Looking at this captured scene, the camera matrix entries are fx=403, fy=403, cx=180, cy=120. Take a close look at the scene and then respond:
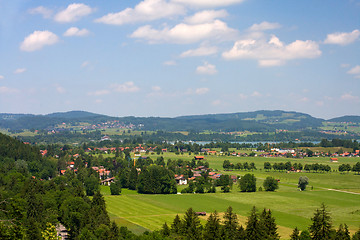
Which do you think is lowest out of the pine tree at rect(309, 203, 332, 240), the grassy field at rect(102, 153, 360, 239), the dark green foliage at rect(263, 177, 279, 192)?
the grassy field at rect(102, 153, 360, 239)

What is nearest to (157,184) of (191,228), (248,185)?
(248,185)

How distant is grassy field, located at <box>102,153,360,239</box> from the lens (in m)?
70.3

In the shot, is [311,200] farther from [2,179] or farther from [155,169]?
[2,179]

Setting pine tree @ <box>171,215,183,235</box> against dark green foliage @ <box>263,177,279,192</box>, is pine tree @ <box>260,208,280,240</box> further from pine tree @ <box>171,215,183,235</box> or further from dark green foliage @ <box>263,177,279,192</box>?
dark green foliage @ <box>263,177,279,192</box>

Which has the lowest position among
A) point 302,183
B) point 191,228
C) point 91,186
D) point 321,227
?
point 91,186

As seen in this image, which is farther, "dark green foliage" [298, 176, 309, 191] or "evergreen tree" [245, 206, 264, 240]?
"dark green foliage" [298, 176, 309, 191]

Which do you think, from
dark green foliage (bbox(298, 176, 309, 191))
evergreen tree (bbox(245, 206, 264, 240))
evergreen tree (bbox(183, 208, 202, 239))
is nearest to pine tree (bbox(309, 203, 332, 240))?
evergreen tree (bbox(245, 206, 264, 240))

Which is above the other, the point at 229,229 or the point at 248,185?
the point at 229,229

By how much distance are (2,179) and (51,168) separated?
44.8 metres

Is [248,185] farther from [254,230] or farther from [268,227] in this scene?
[254,230]

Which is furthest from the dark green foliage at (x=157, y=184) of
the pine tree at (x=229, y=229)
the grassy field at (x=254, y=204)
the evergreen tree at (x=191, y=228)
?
the pine tree at (x=229, y=229)

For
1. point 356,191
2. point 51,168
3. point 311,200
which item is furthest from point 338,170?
point 51,168

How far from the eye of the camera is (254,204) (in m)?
88.1

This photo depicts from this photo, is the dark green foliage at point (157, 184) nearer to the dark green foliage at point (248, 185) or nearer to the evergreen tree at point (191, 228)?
the dark green foliage at point (248, 185)
